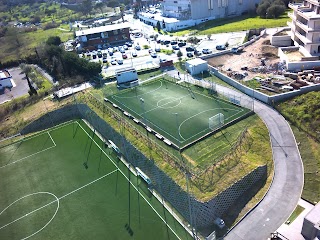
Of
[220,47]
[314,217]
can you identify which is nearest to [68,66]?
[220,47]

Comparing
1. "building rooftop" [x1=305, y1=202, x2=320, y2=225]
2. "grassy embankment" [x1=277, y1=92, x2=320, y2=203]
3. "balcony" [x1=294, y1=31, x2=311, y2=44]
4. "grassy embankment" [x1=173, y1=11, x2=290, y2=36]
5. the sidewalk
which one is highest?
"balcony" [x1=294, y1=31, x2=311, y2=44]

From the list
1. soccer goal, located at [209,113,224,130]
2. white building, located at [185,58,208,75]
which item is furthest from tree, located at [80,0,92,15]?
soccer goal, located at [209,113,224,130]

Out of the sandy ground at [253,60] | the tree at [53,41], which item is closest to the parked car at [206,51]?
the sandy ground at [253,60]

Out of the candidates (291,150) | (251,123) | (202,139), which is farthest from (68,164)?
(291,150)

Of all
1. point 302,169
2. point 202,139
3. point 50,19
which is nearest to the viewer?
point 302,169

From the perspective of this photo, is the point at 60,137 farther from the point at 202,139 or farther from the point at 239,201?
the point at 239,201

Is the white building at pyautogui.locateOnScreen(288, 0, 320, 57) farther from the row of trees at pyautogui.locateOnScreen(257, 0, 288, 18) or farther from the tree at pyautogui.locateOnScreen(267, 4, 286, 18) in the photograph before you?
the row of trees at pyautogui.locateOnScreen(257, 0, 288, 18)

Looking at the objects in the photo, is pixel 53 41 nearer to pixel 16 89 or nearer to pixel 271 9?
pixel 16 89
